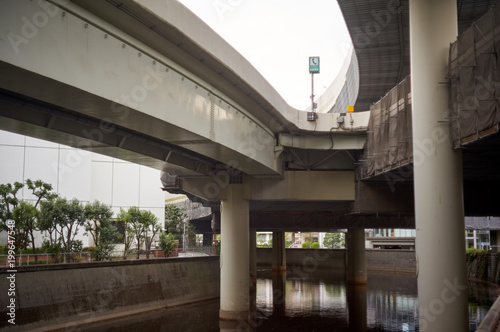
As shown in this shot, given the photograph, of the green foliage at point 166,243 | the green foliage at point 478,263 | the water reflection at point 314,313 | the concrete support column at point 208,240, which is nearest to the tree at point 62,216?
the green foliage at point 166,243

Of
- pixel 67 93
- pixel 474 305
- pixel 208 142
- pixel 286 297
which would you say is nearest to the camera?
pixel 67 93

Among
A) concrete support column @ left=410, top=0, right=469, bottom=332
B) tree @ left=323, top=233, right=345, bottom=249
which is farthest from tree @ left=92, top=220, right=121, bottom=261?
tree @ left=323, top=233, right=345, bottom=249

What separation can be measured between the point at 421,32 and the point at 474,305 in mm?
22821

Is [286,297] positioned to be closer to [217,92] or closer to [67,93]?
[217,92]

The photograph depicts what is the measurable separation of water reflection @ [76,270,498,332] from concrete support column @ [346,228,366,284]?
426cm

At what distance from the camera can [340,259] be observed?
246 ft

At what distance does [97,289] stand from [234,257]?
24.3 feet

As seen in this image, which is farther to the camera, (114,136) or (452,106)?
(114,136)

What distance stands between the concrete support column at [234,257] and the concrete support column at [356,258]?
77.7ft

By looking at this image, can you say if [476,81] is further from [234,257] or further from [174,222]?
[174,222]

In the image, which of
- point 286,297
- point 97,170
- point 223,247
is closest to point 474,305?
point 286,297

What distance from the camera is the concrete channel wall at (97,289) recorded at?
22.5 meters

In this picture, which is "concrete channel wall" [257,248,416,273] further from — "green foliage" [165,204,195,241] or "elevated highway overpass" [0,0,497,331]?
"elevated highway overpass" [0,0,497,331]

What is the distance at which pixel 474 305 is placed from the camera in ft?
106
